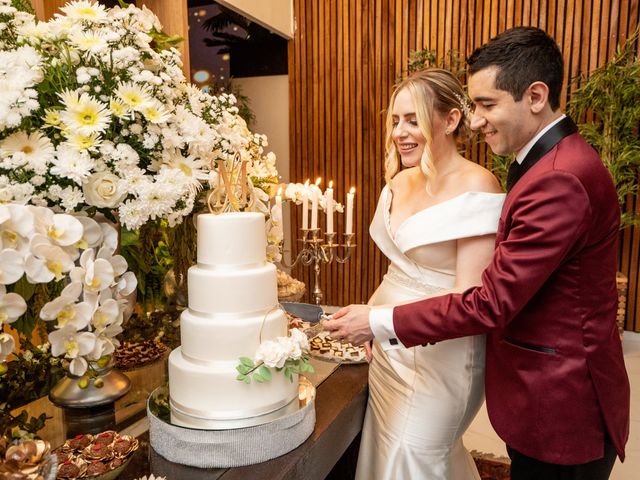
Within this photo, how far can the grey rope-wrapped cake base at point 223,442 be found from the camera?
4.22 feet

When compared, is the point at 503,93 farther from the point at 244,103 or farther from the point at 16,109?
the point at 244,103

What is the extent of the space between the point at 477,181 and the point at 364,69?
17.2 ft

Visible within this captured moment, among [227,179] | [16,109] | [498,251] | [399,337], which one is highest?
[16,109]

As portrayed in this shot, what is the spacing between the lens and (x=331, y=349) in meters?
2.20

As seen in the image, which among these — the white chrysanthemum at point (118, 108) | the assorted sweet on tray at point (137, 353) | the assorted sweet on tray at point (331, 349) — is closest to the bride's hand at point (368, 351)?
the assorted sweet on tray at point (331, 349)

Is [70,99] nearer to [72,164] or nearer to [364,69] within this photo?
[72,164]

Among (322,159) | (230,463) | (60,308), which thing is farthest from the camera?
(322,159)

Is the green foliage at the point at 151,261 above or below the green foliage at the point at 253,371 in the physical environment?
above

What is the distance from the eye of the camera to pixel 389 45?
6.67m

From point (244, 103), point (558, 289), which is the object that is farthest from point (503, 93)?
point (244, 103)

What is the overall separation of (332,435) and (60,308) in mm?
897

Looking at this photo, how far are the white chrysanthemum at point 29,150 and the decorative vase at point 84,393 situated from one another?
0.63 m

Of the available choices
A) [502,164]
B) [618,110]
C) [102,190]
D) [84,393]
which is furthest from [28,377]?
[618,110]

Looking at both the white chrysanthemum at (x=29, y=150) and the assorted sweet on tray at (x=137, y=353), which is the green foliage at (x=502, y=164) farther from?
the white chrysanthemum at (x=29, y=150)
